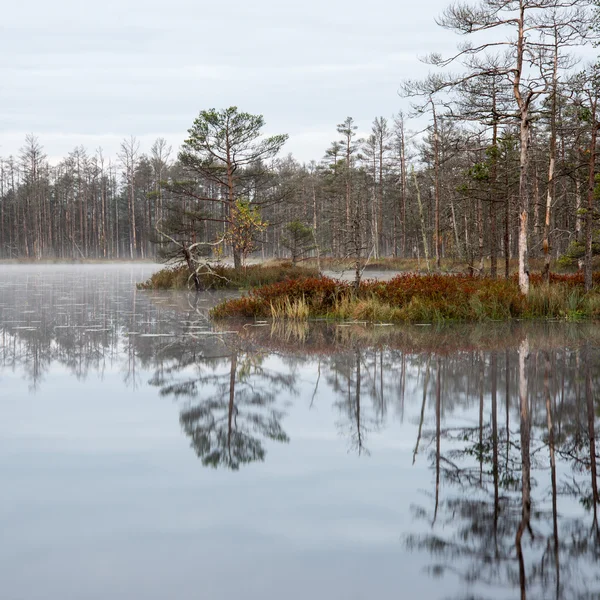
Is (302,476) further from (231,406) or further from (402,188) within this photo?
(402,188)

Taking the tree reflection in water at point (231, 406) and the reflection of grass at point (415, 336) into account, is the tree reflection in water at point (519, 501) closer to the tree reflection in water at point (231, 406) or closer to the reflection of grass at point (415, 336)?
the tree reflection in water at point (231, 406)

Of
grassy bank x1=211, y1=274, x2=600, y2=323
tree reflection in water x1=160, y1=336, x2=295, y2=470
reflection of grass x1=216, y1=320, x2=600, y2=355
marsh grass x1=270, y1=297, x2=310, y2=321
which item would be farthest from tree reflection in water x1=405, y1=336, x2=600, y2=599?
marsh grass x1=270, y1=297, x2=310, y2=321

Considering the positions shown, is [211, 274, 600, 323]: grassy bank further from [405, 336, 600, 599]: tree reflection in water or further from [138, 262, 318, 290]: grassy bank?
[138, 262, 318, 290]: grassy bank

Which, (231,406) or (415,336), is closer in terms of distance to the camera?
(231,406)

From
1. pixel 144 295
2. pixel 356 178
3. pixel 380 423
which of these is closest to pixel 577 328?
pixel 380 423

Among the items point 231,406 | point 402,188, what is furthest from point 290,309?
point 402,188

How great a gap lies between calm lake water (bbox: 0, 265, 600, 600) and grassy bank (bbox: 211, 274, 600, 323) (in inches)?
207

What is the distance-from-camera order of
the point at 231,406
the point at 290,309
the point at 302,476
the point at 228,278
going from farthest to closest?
the point at 228,278 → the point at 290,309 → the point at 231,406 → the point at 302,476

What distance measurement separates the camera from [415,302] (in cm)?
1675

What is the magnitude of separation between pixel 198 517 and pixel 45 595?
1155 millimetres

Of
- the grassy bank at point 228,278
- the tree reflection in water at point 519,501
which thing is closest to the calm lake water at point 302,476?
the tree reflection in water at point 519,501

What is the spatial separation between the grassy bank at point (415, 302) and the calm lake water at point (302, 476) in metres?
5.26

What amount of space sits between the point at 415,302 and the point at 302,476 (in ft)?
39.2

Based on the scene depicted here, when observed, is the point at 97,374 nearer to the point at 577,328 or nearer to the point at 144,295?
the point at 577,328
